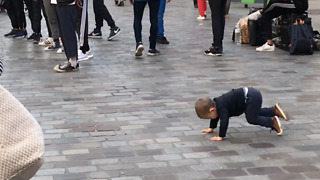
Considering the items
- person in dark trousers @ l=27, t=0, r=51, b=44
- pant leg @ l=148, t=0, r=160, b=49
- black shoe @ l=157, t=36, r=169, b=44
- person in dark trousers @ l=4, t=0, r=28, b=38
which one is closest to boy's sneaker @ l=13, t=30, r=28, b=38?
person in dark trousers @ l=4, t=0, r=28, b=38

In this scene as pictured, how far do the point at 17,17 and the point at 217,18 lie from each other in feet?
15.3

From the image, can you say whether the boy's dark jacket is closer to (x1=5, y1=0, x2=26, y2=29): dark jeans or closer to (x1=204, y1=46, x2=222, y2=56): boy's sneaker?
(x1=204, y1=46, x2=222, y2=56): boy's sneaker

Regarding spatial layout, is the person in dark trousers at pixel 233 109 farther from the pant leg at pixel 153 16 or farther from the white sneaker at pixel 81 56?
the white sneaker at pixel 81 56

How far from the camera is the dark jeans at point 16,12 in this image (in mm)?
10828

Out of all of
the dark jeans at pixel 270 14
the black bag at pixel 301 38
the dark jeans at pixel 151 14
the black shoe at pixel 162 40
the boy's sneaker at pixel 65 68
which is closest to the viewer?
the boy's sneaker at pixel 65 68

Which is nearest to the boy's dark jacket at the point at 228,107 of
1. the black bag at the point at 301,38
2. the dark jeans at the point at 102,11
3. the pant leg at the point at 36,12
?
the black bag at the point at 301,38

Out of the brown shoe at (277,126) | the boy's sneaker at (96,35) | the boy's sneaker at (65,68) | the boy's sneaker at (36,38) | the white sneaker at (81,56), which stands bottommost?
the boy's sneaker at (96,35)

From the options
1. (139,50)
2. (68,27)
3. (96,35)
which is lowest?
(96,35)

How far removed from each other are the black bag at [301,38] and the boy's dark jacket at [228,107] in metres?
4.26

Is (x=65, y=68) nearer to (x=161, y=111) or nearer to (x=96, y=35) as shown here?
(x=161, y=111)

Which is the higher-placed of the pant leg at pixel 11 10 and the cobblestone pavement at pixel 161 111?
the pant leg at pixel 11 10

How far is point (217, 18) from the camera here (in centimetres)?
853

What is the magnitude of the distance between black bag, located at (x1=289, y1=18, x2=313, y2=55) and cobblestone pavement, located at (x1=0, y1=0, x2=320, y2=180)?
10.6 inches

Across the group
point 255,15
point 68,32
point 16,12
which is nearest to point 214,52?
point 255,15
